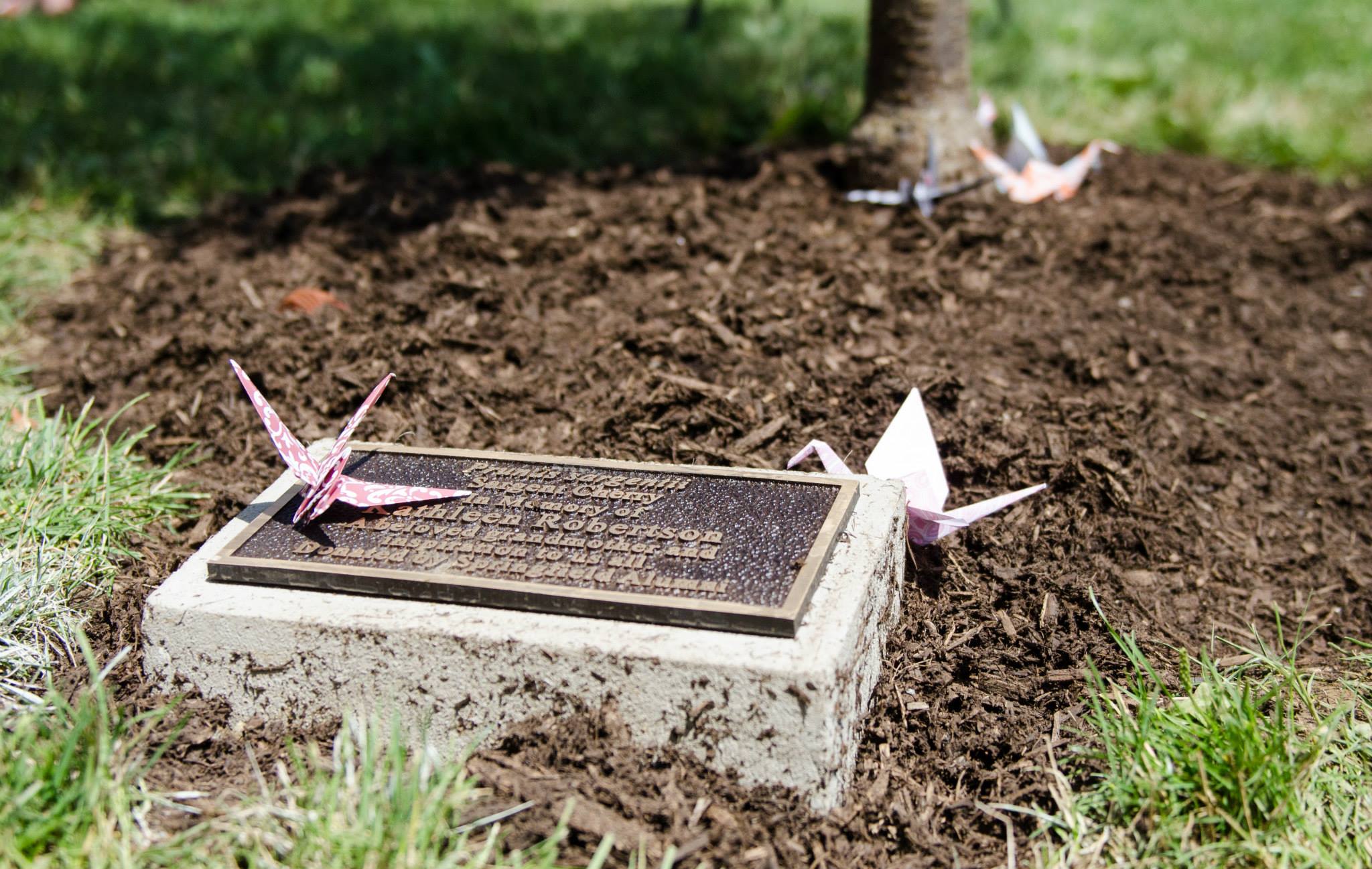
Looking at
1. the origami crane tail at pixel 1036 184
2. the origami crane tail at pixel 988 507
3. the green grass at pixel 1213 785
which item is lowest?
the green grass at pixel 1213 785

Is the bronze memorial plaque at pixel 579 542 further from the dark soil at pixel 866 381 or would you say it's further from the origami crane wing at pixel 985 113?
the origami crane wing at pixel 985 113

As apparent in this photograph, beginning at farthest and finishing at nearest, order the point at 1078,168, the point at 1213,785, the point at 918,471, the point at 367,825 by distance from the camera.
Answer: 1. the point at 1078,168
2. the point at 918,471
3. the point at 1213,785
4. the point at 367,825

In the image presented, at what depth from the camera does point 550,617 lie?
2.43 meters

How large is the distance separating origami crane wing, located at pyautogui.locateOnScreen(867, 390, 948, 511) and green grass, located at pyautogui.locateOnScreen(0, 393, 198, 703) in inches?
77.5

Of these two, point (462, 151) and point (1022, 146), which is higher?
point (1022, 146)

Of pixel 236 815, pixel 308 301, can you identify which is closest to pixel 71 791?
pixel 236 815

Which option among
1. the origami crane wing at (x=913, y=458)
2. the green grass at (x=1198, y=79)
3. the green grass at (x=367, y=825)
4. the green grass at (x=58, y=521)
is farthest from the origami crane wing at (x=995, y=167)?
the green grass at (x=367, y=825)

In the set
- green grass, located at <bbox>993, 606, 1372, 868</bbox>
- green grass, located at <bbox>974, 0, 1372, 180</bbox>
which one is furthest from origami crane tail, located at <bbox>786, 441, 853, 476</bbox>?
green grass, located at <bbox>974, 0, 1372, 180</bbox>

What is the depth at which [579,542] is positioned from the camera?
259 cm

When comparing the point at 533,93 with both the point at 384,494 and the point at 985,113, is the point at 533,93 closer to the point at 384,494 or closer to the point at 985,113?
the point at 985,113

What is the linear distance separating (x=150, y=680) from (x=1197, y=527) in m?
2.79

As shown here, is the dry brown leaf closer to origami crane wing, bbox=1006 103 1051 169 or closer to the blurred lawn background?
the blurred lawn background

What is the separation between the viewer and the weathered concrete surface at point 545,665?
230 cm

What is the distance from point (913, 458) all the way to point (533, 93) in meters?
3.60
